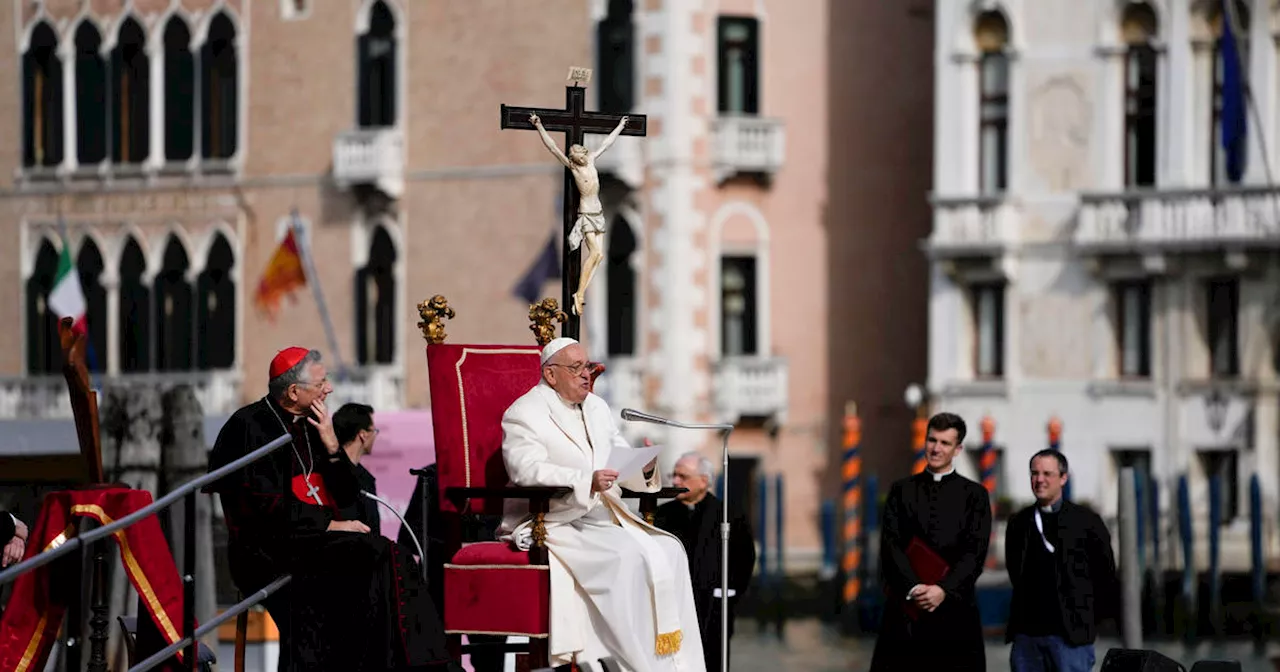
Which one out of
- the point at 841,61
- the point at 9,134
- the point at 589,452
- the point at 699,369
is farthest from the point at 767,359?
the point at 589,452

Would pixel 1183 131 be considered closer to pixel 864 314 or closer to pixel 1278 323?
pixel 1278 323

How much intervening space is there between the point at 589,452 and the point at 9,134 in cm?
2839

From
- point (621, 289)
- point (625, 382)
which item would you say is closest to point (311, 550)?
point (625, 382)

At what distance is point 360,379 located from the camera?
3372 centimetres

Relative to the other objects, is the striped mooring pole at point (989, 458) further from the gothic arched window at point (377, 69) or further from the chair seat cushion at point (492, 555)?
the chair seat cushion at point (492, 555)

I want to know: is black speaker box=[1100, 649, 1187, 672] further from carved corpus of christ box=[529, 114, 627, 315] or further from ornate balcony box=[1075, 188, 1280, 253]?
ornate balcony box=[1075, 188, 1280, 253]

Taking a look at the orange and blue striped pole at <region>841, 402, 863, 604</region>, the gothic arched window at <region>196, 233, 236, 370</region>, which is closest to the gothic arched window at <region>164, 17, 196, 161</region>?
the gothic arched window at <region>196, 233, 236, 370</region>

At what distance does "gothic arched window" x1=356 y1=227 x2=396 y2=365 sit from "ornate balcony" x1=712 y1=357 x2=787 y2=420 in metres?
4.57

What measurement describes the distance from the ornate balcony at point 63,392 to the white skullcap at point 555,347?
24358 mm

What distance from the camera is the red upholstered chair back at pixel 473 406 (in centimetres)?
1060

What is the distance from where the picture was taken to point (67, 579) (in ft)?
32.4

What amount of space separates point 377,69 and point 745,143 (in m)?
5.04

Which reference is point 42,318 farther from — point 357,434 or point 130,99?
point 357,434

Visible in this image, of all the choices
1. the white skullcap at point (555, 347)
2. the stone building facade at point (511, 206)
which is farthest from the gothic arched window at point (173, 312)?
the white skullcap at point (555, 347)
